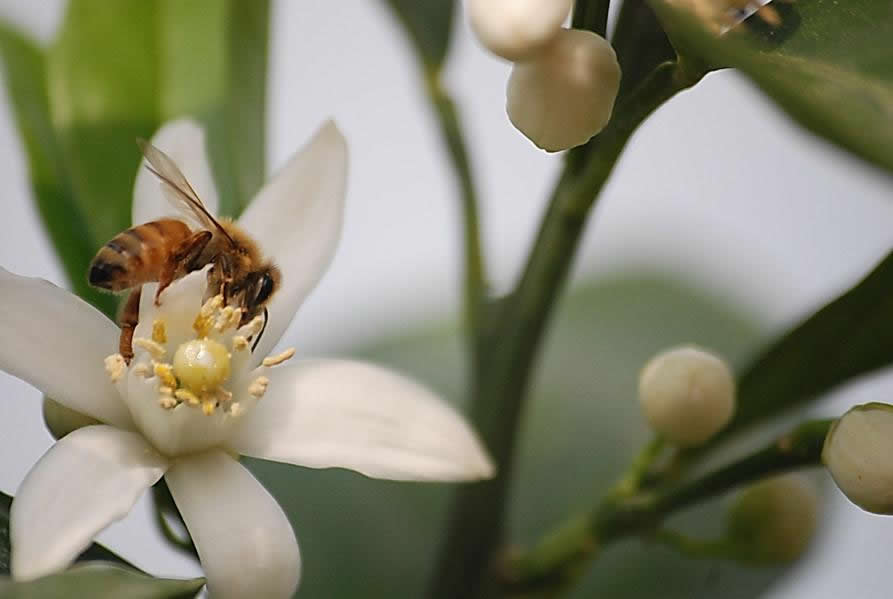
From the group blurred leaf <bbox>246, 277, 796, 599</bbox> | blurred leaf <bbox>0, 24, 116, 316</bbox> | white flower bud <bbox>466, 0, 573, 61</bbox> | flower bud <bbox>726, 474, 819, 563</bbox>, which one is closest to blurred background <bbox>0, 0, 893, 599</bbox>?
blurred leaf <bbox>246, 277, 796, 599</bbox>

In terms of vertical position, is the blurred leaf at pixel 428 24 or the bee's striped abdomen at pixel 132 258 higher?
the bee's striped abdomen at pixel 132 258

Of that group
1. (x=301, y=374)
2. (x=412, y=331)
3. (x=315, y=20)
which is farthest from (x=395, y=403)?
(x=315, y=20)

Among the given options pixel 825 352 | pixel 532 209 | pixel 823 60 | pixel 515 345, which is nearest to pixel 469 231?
pixel 515 345

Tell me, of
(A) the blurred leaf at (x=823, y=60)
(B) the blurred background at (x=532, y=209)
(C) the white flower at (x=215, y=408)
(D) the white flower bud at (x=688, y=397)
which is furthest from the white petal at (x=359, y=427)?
(B) the blurred background at (x=532, y=209)

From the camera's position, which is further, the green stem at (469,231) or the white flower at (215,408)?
the green stem at (469,231)

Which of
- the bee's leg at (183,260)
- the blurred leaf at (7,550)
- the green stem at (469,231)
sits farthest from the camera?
the green stem at (469,231)

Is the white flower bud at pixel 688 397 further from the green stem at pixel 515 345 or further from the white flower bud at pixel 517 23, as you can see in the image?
the white flower bud at pixel 517 23

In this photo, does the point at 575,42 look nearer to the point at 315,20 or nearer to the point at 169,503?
the point at 169,503
